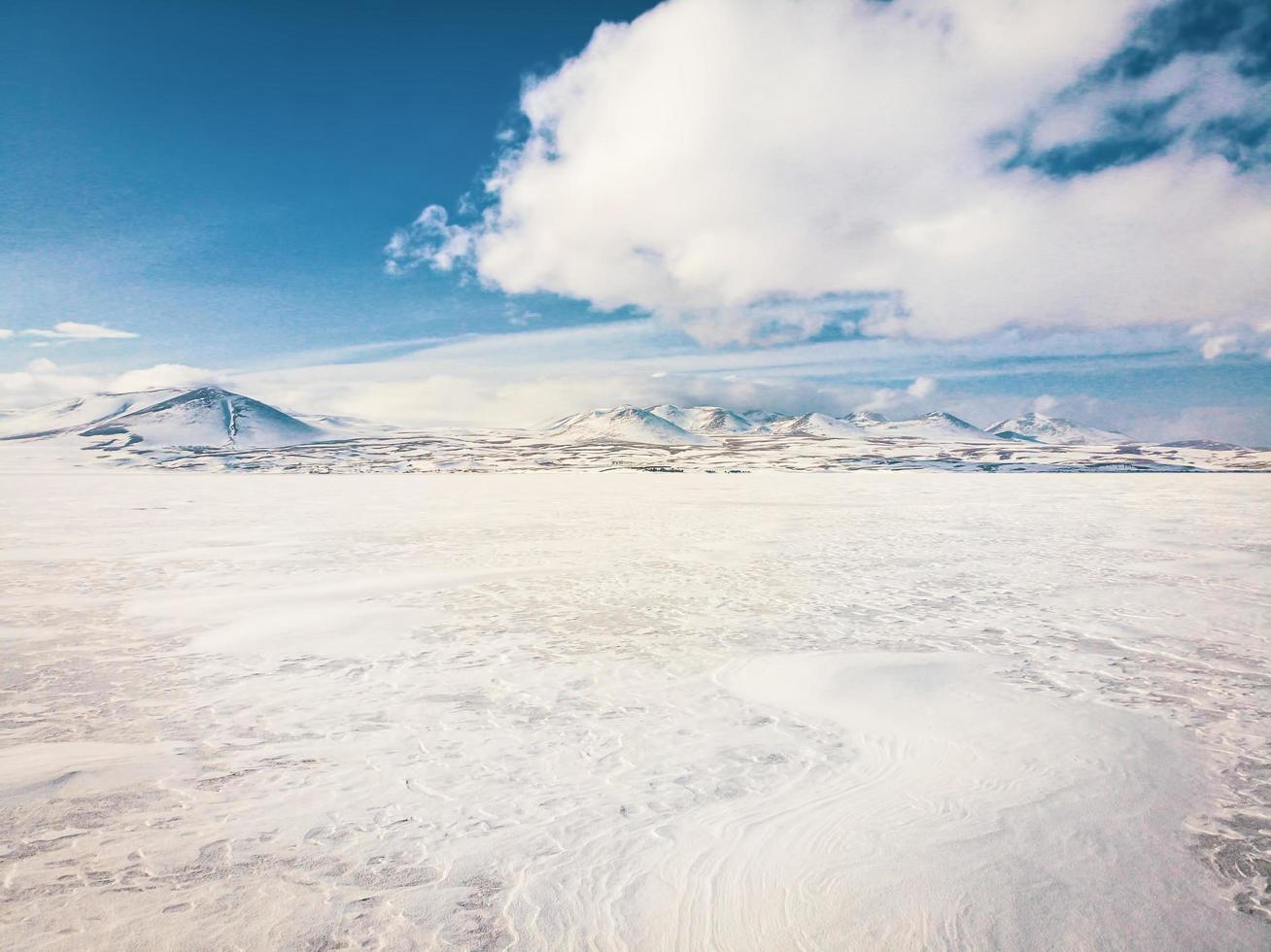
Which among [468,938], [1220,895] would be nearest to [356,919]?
[468,938]

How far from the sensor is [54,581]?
13.7 m

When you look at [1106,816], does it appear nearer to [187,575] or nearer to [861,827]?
[861,827]

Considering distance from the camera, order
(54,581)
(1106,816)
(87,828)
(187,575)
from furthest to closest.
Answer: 1. (187,575)
2. (54,581)
3. (1106,816)
4. (87,828)

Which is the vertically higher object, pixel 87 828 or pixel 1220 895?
pixel 87 828

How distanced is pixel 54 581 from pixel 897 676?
16034mm

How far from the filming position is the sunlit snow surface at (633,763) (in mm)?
4105

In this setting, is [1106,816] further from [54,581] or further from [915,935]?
[54,581]

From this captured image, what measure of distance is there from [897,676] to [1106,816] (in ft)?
11.0

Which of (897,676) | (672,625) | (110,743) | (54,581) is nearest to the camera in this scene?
(110,743)

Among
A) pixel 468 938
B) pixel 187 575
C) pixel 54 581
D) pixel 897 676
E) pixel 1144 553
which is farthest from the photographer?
pixel 1144 553

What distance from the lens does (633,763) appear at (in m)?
6.08

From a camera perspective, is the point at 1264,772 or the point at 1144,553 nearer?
the point at 1264,772

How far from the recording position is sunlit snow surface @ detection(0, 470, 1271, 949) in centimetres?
411

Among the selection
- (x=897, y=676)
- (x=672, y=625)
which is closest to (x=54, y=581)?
(x=672, y=625)
